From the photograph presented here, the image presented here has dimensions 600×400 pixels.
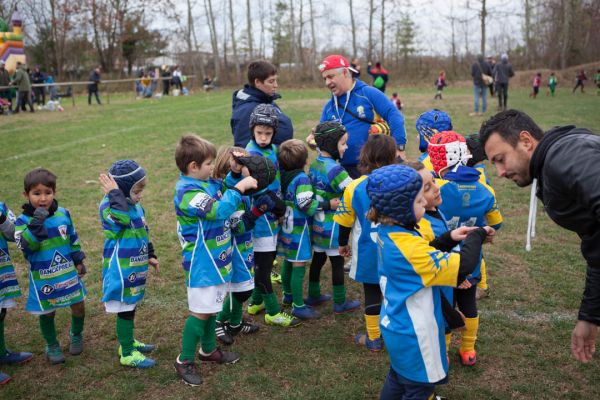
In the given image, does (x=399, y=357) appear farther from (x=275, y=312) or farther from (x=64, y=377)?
(x=64, y=377)

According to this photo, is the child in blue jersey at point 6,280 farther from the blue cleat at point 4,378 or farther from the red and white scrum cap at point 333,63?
the red and white scrum cap at point 333,63

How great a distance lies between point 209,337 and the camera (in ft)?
12.3

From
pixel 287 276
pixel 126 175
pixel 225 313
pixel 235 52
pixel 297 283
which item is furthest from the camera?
pixel 235 52

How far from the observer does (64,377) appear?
3.65 m

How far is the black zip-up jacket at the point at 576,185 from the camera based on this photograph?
80.2 inches

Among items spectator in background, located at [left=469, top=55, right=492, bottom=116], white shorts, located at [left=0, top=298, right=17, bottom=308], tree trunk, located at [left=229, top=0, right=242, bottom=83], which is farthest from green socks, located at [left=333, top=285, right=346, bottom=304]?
tree trunk, located at [left=229, top=0, right=242, bottom=83]

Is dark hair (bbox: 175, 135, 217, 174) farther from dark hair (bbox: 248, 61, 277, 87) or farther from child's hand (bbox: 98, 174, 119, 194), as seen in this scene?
dark hair (bbox: 248, 61, 277, 87)

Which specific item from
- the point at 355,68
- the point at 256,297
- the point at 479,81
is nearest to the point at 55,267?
the point at 256,297

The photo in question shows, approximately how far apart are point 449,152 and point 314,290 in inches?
76.9

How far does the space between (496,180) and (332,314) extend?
560 cm

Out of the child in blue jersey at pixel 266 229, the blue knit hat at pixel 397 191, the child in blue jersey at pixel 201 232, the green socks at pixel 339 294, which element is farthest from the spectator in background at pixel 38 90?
the blue knit hat at pixel 397 191

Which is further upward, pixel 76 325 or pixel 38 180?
pixel 38 180

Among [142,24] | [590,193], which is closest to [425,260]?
[590,193]

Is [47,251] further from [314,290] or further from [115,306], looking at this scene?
[314,290]
